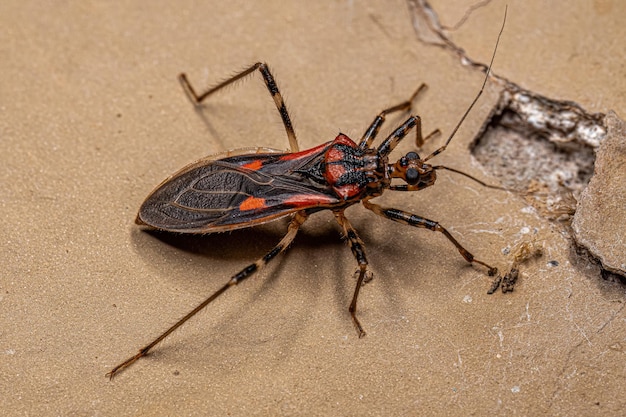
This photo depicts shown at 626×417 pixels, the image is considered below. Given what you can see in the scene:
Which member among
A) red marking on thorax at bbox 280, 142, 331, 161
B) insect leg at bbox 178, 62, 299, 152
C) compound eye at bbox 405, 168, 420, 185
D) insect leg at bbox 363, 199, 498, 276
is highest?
insect leg at bbox 178, 62, 299, 152

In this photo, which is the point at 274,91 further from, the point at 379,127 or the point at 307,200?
the point at 307,200

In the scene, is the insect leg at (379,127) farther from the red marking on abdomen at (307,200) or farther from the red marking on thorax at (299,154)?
the red marking on abdomen at (307,200)

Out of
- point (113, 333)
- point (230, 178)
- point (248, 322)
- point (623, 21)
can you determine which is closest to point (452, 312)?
point (248, 322)

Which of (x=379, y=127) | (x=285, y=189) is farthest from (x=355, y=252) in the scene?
(x=379, y=127)

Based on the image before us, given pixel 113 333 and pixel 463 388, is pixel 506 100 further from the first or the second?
pixel 113 333

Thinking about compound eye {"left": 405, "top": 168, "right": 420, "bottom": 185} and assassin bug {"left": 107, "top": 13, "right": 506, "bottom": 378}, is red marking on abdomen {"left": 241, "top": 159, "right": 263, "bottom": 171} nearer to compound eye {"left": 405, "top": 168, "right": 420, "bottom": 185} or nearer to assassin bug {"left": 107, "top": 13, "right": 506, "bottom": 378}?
assassin bug {"left": 107, "top": 13, "right": 506, "bottom": 378}

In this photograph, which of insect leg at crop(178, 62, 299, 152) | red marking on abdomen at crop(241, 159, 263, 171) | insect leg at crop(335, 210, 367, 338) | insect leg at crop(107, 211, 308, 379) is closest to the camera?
insect leg at crop(107, 211, 308, 379)

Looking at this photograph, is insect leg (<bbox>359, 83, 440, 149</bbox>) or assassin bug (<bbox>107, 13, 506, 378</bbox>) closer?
assassin bug (<bbox>107, 13, 506, 378</bbox>)

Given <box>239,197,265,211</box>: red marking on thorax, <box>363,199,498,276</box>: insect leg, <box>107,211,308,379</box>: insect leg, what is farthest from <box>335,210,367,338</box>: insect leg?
<box>239,197,265,211</box>: red marking on thorax
